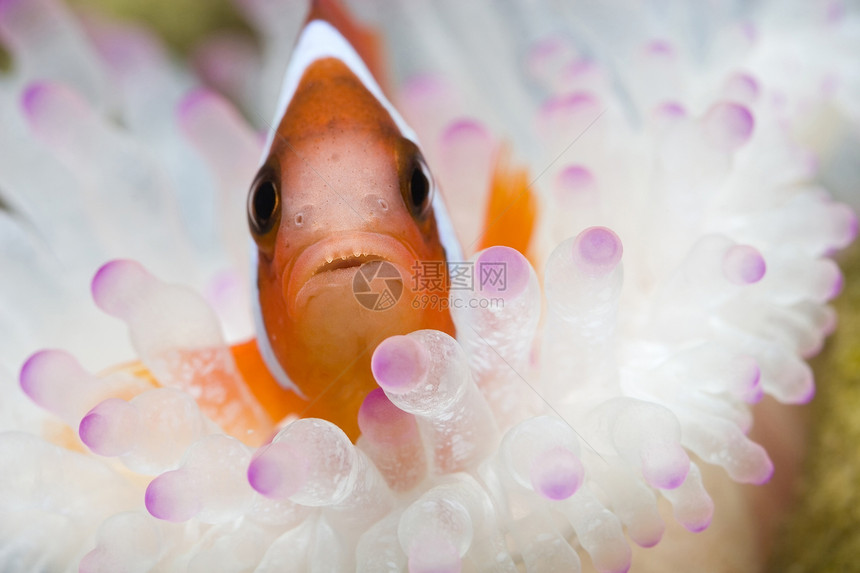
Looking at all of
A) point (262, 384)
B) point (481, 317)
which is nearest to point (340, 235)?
point (481, 317)

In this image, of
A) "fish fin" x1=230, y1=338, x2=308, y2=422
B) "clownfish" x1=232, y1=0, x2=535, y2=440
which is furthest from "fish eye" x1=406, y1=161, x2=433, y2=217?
"fish fin" x1=230, y1=338, x2=308, y2=422

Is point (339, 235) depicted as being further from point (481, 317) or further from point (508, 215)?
point (508, 215)

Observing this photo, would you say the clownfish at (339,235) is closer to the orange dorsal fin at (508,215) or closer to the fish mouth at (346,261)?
the fish mouth at (346,261)

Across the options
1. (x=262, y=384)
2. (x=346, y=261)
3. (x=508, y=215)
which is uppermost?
(x=346, y=261)

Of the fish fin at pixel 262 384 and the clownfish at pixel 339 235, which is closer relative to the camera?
the clownfish at pixel 339 235

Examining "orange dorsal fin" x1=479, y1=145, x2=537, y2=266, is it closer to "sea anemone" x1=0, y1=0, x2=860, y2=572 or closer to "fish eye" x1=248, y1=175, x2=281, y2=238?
"sea anemone" x1=0, y1=0, x2=860, y2=572

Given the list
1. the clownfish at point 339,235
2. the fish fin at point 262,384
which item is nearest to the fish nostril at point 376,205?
the clownfish at point 339,235

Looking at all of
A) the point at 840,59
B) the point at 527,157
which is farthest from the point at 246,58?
the point at 840,59
